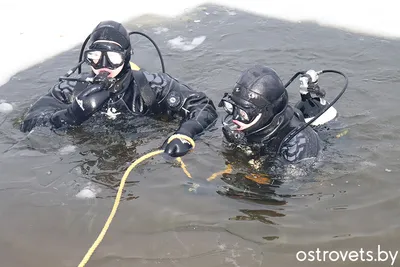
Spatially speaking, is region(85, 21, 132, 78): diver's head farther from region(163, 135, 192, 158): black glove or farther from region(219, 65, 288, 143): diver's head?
region(219, 65, 288, 143): diver's head

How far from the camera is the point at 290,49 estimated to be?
20.7 feet

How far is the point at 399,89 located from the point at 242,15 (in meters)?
3.51

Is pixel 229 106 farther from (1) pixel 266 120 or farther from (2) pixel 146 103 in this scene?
(2) pixel 146 103

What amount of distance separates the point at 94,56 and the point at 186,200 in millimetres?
1666

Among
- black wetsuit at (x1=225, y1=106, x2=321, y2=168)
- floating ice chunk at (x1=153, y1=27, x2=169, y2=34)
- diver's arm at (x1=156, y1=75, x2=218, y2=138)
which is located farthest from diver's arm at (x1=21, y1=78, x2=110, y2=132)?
floating ice chunk at (x1=153, y1=27, x2=169, y2=34)

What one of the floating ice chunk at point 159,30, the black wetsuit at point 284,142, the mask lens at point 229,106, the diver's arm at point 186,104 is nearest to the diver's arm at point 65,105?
the diver's arm at point 186,104

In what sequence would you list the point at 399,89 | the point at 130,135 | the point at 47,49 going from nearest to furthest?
the point at 130,135, the point at 399,89, the point at 47,49

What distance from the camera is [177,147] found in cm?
362

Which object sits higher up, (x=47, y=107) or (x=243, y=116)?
(x=243, y=116)

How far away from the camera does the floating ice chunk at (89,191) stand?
332 cm

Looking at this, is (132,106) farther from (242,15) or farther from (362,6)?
(362,6)

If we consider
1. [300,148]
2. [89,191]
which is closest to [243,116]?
[300,148]

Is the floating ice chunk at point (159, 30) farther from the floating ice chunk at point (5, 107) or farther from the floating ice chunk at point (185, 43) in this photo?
the floating ice chunk at point (5, 107)

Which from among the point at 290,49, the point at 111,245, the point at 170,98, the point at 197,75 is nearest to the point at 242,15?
the point at 290,49
